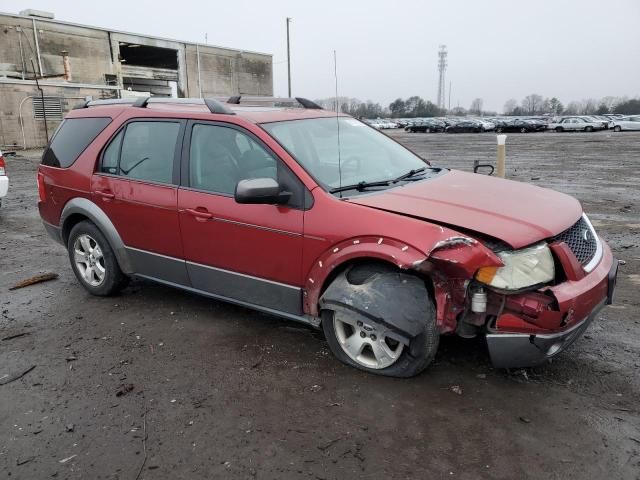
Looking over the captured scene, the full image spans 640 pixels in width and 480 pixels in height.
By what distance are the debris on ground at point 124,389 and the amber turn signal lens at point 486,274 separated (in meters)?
2.30

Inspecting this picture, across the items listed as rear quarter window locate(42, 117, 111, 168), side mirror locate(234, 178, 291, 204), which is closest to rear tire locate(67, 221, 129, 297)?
rear quarter window locate(42, 117, 111, 168)

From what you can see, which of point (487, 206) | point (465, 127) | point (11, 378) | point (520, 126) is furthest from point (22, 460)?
point (465, 127)

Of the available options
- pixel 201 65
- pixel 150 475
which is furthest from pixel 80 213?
pixel 201 65

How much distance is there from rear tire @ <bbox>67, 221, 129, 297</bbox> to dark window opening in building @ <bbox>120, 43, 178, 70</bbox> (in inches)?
1869

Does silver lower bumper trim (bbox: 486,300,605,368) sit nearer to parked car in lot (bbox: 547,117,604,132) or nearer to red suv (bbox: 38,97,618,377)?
red suv (bbox: 38,97,618,377)

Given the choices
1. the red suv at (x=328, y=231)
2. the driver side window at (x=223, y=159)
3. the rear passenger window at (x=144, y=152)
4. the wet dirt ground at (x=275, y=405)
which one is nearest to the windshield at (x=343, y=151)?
the red suv at (x=328, y=231)

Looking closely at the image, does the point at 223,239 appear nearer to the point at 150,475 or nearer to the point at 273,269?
the point at 273,269

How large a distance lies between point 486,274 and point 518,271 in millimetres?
189

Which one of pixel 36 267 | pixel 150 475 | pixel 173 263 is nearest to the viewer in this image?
pixel 150 475

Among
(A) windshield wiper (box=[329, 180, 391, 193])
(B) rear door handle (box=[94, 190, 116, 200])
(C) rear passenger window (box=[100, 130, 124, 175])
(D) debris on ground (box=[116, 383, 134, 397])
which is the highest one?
(C) rear passenger window (box=[100, 130, 124, 175])

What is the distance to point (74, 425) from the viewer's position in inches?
120

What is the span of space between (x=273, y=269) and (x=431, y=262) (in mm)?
1206

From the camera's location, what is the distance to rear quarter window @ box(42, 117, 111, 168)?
4955 millimetres

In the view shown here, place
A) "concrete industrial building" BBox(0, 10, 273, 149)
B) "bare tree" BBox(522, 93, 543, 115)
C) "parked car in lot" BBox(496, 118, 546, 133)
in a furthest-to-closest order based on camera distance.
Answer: "bare tree" BBox(522, 93, 543, 115) → "parked car in lot" BBox(496, 118, 546, 133) → "concrete industrial building" BBox(0, 10, 273, 149)
